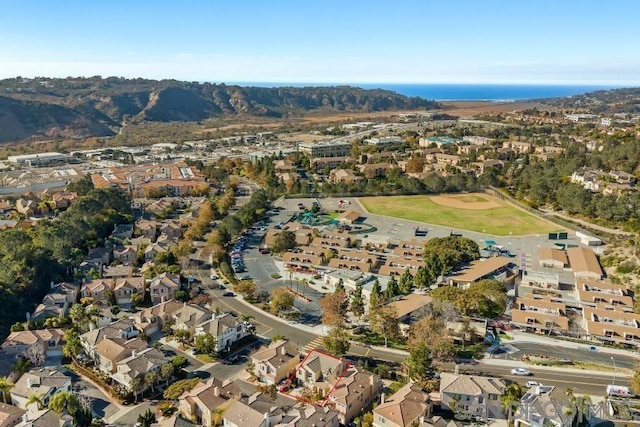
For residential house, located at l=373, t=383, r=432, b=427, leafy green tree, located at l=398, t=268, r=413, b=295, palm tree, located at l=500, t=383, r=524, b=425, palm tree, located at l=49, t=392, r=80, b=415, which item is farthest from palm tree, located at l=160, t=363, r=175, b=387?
leafy green tree, located at l=398, t=268, r=413, b=295

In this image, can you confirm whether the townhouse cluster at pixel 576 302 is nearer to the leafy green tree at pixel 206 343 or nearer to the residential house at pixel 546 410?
the residential house at pixel 546 410

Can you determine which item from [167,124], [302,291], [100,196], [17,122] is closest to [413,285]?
[302,291]

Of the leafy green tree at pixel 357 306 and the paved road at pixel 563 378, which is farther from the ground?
the leafy green tree at pixel 357 306

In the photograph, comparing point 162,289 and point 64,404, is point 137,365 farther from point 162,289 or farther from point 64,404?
point 162,289

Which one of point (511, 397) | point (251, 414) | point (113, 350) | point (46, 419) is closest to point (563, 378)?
point (511, 397)

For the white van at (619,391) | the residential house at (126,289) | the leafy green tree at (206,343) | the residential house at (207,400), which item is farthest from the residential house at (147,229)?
the white van at (619,391)

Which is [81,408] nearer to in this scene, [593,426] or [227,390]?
[227,390]

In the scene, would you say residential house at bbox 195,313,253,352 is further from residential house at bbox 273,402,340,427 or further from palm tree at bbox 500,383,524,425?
palm tree at bbox 500,383,524,425
